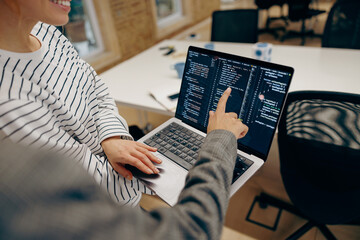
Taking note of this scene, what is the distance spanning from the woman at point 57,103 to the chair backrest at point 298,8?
4027 millimetres

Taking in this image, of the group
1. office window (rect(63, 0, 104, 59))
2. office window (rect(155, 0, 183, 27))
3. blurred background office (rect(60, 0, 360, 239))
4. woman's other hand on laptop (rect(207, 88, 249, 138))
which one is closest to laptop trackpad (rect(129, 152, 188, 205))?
woman's other hand on laptop (rect(207, 88, 249, 138))

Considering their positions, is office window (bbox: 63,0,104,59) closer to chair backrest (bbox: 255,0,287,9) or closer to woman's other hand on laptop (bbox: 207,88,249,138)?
chair backrest (bbox: 255,0,287,9)

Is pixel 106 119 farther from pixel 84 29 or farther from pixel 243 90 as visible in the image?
pixel 84 29

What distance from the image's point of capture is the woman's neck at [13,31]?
2.06 feet

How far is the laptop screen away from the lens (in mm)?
751

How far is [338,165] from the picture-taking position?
0.84 m

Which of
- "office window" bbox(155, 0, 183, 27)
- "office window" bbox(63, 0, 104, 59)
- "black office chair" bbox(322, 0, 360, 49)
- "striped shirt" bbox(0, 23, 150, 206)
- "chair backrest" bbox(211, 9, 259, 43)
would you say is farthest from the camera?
"office window" bbox(155, 0, 183, 27)

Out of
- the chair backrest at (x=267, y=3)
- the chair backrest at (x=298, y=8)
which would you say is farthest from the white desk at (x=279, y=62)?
the chair backrest at (x=267, y=3)

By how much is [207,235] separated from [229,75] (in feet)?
1.86

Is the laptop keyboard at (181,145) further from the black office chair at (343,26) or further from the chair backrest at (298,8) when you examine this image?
the chair backrest at (298,8)

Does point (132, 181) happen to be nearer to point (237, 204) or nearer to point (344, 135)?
point (344, 135)

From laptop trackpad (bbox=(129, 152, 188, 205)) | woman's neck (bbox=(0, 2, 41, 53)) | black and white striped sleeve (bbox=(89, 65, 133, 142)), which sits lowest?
laptop trackpad (bbox=(129, 152, 188, 205))

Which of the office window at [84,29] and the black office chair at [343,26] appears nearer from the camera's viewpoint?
the black office chair at [343,26]

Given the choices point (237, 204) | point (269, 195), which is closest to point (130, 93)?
point (237, 204)
